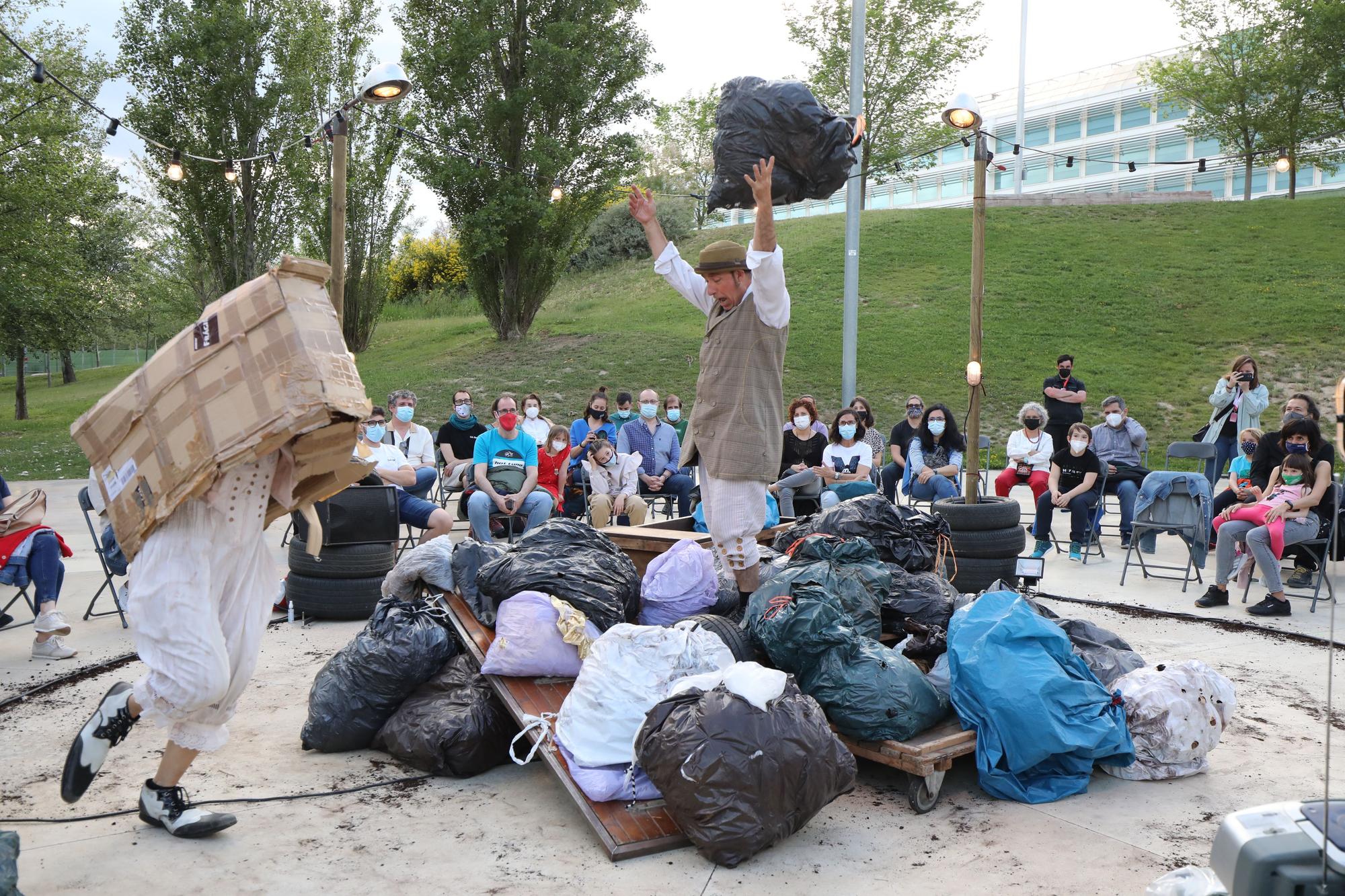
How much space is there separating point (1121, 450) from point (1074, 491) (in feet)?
3.96

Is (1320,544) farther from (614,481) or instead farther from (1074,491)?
(614,481)

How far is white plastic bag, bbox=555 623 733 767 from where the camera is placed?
355 cm

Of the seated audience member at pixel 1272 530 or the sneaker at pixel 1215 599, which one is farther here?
the sneaker at pixel 1215 599

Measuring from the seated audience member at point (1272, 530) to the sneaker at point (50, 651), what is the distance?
7.17 metres

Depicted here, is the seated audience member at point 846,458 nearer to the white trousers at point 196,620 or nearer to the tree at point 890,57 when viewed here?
the white trousers at point 196,620

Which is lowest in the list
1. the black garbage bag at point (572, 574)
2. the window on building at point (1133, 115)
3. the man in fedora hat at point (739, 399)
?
the black garbage bag at point (572, 574)

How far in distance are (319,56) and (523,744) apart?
20.9 metres

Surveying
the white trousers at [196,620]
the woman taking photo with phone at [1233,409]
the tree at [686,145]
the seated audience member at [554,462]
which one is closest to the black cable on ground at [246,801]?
the white trousers at [196,620]

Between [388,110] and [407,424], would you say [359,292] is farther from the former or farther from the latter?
[407,424]

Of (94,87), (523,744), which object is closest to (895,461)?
(523,744)

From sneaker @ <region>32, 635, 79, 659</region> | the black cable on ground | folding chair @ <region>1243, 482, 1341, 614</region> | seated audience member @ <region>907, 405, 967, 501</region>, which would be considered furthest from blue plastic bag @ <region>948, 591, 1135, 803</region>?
seated audience member @ <region>907, 405, 967, 501</region>

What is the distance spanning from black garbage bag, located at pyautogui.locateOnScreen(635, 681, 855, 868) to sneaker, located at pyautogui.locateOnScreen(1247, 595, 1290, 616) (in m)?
4.67

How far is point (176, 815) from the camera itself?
3350 millimetres

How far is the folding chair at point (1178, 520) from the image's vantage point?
7512mm
